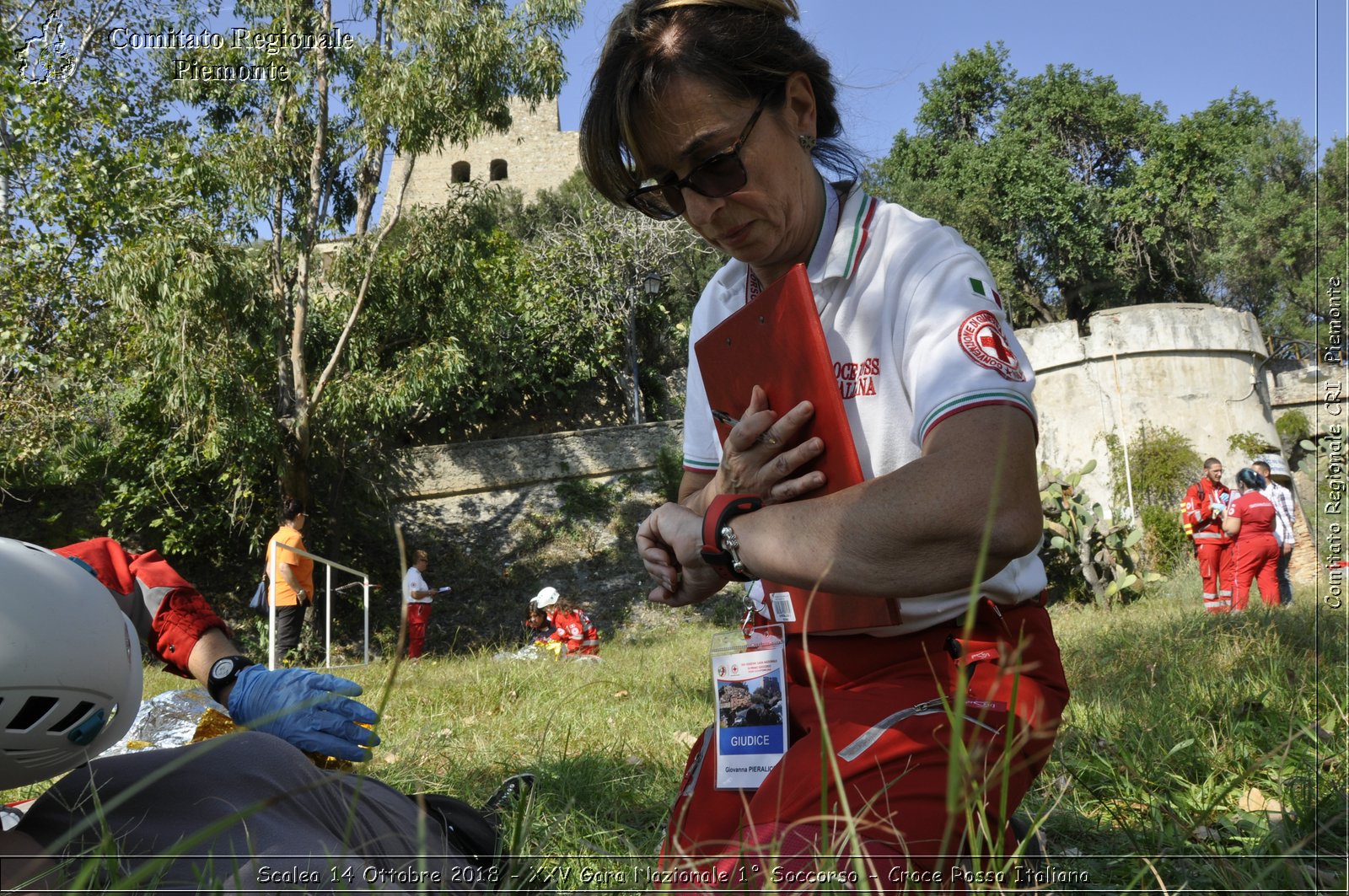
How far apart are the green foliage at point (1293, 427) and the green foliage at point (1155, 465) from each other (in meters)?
5.06

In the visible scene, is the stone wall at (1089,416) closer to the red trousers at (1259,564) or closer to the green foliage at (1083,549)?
the green foliage at (1083,549)

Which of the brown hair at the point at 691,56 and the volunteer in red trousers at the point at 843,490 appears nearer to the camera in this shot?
the volunteer in red trousers at the point at 843,490

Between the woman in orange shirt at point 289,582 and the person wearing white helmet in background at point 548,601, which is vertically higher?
the woman in orange shirt at point 289,582

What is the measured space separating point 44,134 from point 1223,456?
78.2 ft

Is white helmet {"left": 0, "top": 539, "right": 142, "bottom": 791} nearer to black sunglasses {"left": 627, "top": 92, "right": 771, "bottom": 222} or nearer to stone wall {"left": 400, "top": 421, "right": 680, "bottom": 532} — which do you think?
black sunglasses {"left": 627, "top": 92, "right": 771, "bottom": 222}

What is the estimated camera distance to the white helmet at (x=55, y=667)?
4.22 feet

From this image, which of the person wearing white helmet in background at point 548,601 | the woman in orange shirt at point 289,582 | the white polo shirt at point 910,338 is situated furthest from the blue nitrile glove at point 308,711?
the person wearing white helmet in background at point 548,601

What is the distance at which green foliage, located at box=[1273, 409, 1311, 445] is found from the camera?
2575 cm

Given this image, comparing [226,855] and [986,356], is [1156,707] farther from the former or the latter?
[226,855]

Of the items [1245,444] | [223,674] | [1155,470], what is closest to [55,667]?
[223,674]

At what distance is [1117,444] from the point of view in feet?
75.3

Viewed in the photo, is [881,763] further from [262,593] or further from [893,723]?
[262,593]

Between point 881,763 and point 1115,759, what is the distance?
1.64 m

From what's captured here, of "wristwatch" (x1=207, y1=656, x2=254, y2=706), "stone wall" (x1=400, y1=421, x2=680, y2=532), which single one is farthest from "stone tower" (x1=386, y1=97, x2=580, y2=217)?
"wristwatch" (x1=207, y1=656, x2=254, y2=706)
